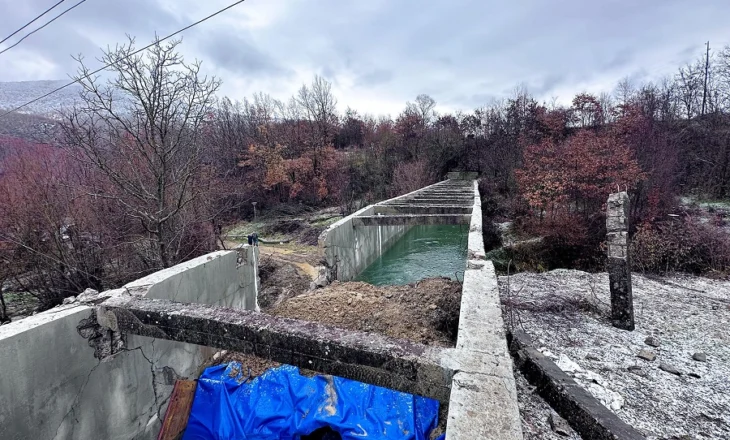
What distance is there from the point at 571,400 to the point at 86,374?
204 inches

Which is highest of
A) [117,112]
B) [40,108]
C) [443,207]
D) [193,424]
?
[40,108]

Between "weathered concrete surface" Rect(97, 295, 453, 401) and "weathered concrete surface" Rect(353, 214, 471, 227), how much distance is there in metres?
8.65

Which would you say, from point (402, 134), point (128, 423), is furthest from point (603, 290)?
point (402, 134)

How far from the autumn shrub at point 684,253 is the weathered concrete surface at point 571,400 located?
281 inches

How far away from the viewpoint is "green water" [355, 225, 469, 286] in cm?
1267

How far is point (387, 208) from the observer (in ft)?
45.6

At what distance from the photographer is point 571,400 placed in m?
3.52

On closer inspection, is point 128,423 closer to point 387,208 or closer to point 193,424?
point 193,424

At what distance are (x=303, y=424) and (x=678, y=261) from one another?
10.9 m

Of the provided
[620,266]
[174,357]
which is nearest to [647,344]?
[620,266]

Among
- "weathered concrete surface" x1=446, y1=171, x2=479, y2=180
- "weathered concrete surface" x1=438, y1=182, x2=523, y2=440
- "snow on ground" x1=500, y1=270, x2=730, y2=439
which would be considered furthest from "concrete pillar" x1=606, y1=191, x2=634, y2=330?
"weathered concrete surface" x1=446, y1=171, x2=479, y2=180

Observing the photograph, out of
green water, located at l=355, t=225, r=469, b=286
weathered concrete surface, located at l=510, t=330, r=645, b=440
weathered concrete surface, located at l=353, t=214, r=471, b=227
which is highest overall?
weathered concrete surface, located at l=353, t=214, r=471, b=227

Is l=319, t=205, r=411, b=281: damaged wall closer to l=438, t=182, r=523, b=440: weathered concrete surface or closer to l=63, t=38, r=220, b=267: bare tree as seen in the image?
l=63, t=38, r=220, b=267: bare tree

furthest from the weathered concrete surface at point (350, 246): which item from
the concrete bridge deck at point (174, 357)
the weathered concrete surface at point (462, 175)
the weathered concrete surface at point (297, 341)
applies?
the weathered concrete surface at point (462, 175)
